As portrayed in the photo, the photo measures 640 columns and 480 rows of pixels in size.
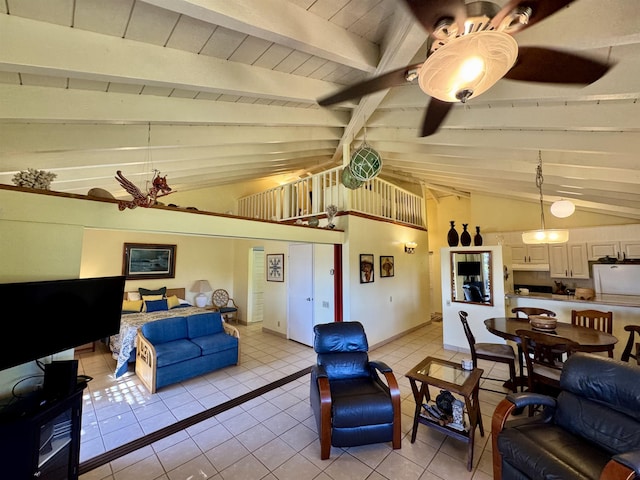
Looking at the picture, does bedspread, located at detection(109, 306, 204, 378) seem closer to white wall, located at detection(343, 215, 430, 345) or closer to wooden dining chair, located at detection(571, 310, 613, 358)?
white wall, located at detection(343, 215, 430, 345)

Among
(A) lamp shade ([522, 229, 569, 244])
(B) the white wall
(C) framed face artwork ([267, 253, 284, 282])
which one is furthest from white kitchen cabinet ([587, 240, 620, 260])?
(C) framed face artwork ([267, 253, 284, 282])

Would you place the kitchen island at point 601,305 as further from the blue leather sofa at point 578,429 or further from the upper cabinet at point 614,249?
the blue leather sofa at point 578,429

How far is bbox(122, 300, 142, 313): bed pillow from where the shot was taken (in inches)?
216

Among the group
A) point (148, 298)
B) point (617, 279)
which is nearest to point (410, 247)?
point (617, 279)

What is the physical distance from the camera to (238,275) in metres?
7.63

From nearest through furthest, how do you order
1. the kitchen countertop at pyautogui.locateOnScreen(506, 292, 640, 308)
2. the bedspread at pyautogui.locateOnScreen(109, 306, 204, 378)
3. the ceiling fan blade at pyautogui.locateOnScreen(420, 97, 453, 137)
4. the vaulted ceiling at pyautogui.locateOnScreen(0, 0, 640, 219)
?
the vaulted ceiling at pyautogui.locateOnScreen(0, 0, 640, 219) → the ceiling fan blade at pyautogui.locateOnScreen(420, 97, 453, 137) → the kitchen countertop at pyautogui.locateOnScreen(506, 292, 640, 308) → the bedspread at pyautogui.locateOnScreen(109, 306, 204, 378)

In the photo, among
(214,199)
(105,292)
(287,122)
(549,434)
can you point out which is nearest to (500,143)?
(287,122)

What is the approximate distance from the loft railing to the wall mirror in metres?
1.71

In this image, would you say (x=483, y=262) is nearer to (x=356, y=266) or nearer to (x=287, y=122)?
(x=356, y=266)

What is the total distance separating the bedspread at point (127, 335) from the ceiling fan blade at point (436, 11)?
192 inches

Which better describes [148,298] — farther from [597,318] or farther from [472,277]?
[597,318]

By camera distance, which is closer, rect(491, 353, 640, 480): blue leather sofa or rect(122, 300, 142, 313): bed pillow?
rect(491, 353, 640, 480): blue leather sofa

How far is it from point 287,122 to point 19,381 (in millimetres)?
3241

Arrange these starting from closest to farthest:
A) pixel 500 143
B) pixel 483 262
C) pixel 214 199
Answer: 1. pixel 500 143
2. pixel 483 262
3. pixel 214 199
